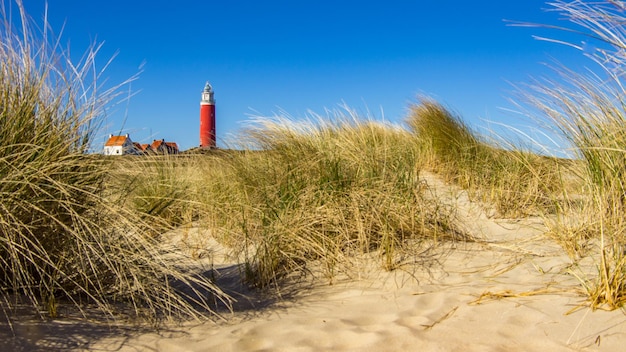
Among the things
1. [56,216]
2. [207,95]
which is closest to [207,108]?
[207,95]

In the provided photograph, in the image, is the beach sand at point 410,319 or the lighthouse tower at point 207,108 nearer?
the beach sand at point 410,319

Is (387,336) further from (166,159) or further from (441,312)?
(166,159)

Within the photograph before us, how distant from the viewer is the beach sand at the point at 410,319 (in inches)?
84.7

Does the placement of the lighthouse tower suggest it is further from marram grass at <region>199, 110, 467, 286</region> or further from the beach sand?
the beach sand

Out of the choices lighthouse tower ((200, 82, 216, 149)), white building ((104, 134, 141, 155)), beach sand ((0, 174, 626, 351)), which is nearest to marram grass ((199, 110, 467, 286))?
beach sand ((0, 174, 626, 351))

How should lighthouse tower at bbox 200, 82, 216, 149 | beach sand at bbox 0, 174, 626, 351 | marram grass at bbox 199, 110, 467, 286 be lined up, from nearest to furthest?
beach sand at bbox 0, 174, 626, 351 → marram grass at bbox 199, 110, 467, 286 → lighthouse tower at bbox 200, 82, 216, 149

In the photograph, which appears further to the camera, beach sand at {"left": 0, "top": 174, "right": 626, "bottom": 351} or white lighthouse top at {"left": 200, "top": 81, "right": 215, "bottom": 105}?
white lighthouse top at {"left": 200, "top": 81, "right": 215, "bottom": 105}

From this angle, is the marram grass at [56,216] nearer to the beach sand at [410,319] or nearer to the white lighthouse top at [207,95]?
the beach sand at [410,319]

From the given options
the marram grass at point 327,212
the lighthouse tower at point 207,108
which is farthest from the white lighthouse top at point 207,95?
the marram grass at point 327,212

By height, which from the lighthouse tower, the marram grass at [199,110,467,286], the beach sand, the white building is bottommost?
the beach sand

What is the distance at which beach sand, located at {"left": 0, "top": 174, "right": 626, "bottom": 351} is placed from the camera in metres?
2.15

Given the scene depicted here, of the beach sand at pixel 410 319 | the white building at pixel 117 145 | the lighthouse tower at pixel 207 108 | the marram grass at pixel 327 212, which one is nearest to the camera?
the beach sand at pixel 410 319

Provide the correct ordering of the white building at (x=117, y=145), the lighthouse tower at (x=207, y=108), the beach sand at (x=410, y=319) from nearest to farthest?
the beach sand at (x=410, y=319)
the white building at (x=117, y=145)
the lighthouse tower at (x=207, y=108)

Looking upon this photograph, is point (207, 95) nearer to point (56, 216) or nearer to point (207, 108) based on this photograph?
point (207, 108)
